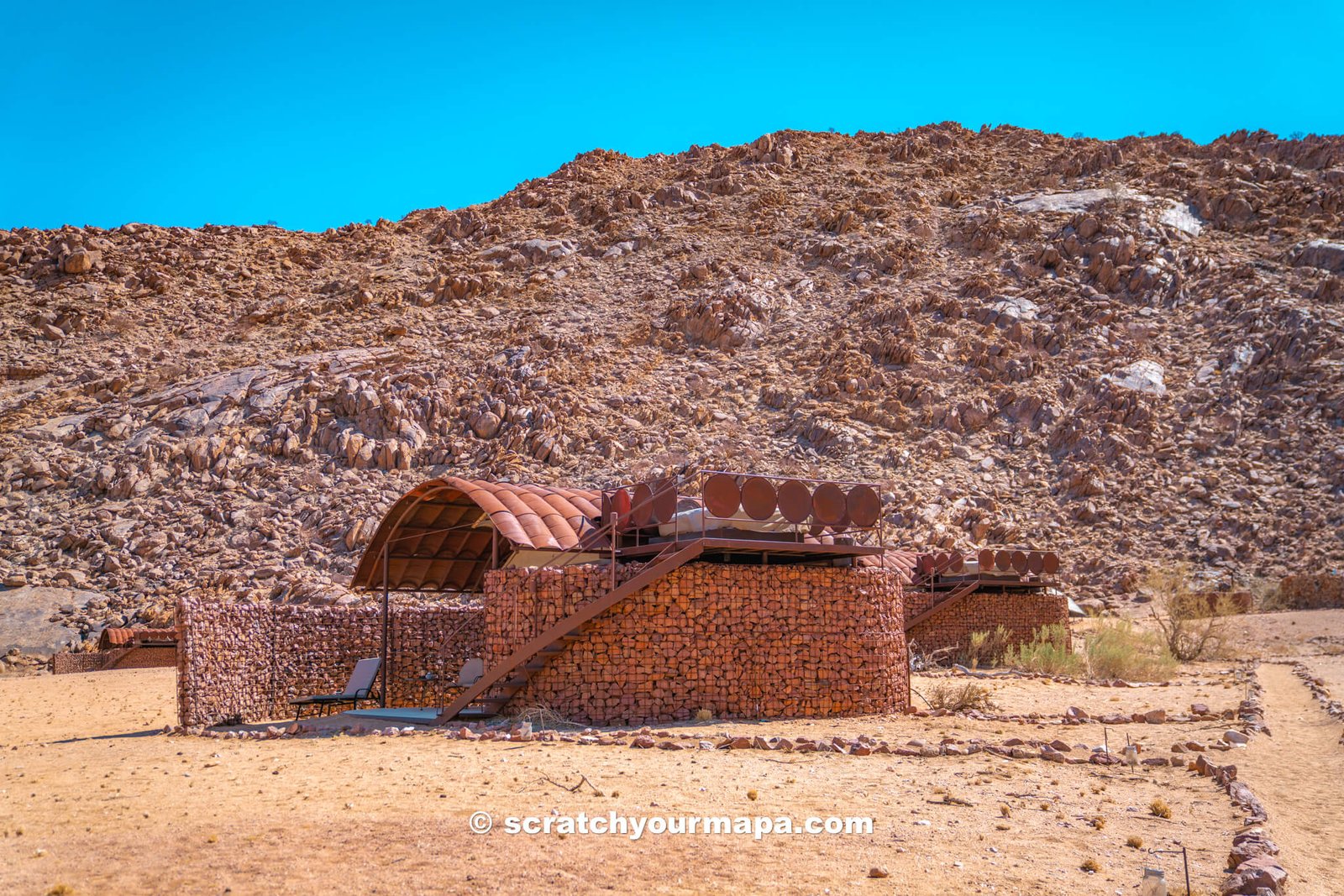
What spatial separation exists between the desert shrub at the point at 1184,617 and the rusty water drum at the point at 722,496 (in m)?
17.6

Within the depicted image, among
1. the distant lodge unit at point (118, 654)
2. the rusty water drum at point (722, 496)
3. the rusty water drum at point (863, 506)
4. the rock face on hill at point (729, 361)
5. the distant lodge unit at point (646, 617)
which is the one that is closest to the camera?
the distant lodge unit at point (646, 617)

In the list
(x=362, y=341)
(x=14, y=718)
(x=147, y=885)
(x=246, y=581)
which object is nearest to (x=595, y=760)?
(x=147, y=885)

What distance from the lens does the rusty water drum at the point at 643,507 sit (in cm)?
1481

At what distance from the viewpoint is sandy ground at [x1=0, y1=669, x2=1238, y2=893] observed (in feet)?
21.2

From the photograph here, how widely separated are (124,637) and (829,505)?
72.4 feet

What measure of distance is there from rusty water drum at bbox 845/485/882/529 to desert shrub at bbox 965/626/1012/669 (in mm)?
11508

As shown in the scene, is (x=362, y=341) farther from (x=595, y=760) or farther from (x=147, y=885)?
(x=147, y=885)

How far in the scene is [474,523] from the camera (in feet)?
56.5

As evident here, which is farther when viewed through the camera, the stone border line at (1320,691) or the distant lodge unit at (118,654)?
the distant lodge unit at (118,654)

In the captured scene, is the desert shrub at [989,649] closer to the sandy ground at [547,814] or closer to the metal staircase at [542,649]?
the metal staircase at [542,649]

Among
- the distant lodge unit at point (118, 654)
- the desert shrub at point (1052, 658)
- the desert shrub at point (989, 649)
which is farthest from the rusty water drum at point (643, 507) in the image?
the distant lodge unit at point (118, 654)

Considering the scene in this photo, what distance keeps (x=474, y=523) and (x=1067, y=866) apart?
11.9m

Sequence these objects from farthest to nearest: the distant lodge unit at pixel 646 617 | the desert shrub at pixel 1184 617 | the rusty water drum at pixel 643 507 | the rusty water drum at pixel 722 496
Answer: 1. the desert shrub at pixel 1184 617
2. the rusty water drum at pixel 643 507
3. the rusty water drum at pixel 722 496
4. the distant lodge unit at pixel 646 617

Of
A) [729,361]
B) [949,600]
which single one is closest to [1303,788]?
[949,600]
